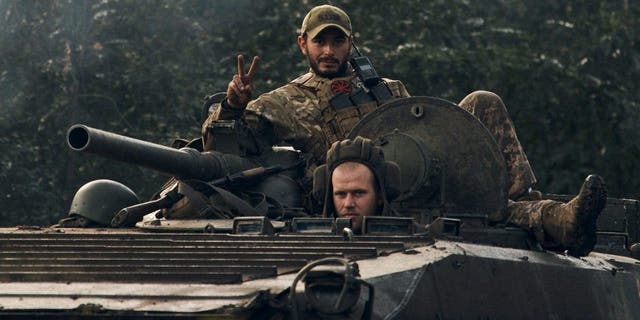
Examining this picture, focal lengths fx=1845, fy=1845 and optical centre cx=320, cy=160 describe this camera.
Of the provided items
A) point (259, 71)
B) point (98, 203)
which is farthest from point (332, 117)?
point (259, 71)

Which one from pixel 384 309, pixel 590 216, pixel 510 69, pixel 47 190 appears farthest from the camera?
pixel 510 69

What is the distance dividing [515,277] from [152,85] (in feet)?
52.5

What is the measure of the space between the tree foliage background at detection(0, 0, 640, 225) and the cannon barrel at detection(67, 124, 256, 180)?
40.9ft

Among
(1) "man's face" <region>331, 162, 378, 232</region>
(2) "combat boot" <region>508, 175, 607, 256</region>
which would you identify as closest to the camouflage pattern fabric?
(2) "combat boot" <region>508, 175, 607, 256</region>

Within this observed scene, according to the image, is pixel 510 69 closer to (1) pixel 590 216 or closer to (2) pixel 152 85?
(2) pixel 152 85

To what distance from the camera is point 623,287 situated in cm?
1352

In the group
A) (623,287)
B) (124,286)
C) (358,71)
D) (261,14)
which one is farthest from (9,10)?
(124,286)

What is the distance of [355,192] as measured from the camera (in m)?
12.3

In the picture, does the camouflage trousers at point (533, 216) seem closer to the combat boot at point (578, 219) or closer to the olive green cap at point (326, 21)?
the combat boot at point (578, 219)

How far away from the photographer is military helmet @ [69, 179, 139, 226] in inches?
535

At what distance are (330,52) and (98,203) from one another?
91.0 inches

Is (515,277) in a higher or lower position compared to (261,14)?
lower

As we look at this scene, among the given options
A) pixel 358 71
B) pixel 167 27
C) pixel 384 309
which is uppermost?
pixel 167 27

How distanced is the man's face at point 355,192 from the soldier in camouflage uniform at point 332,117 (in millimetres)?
1157
